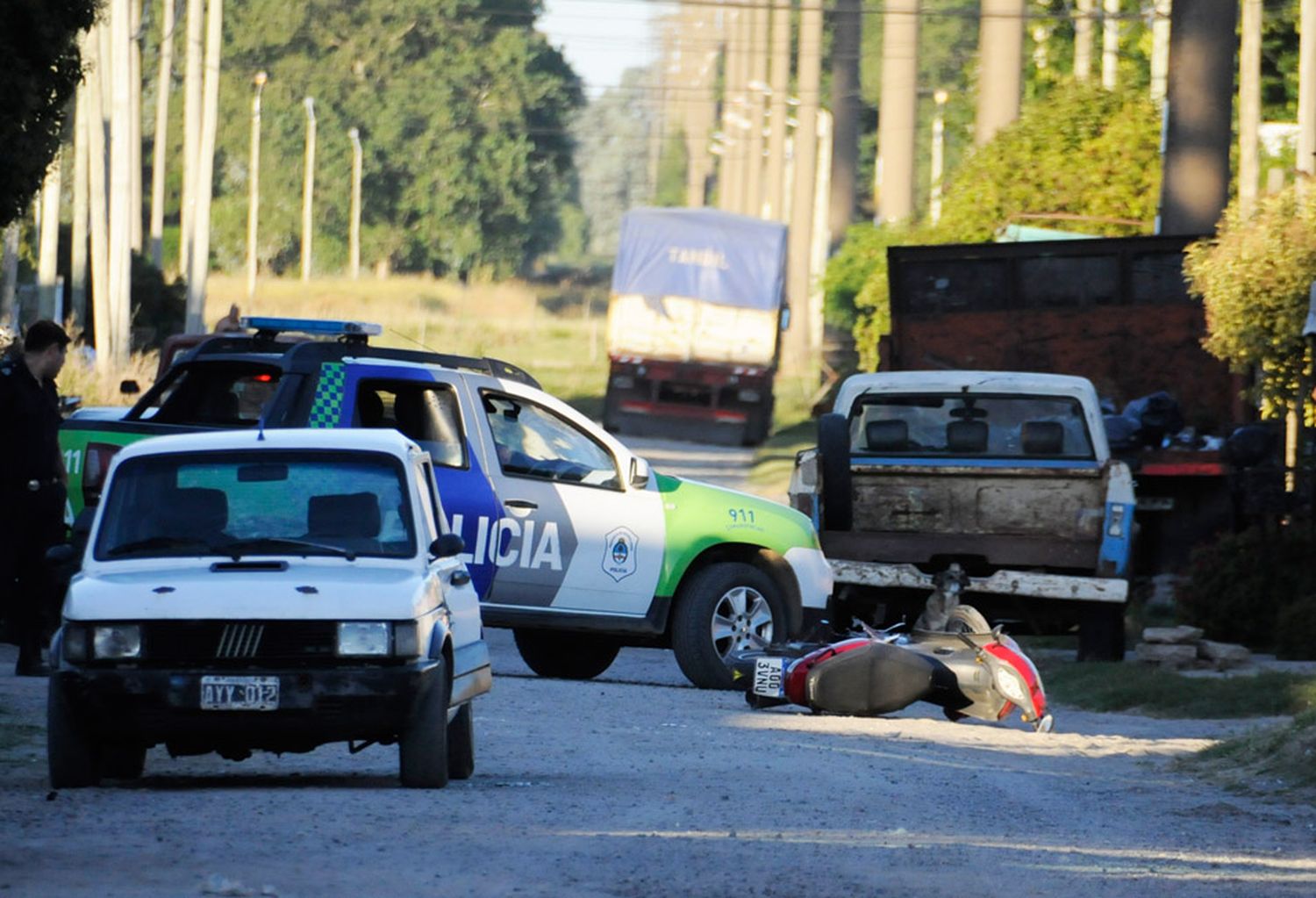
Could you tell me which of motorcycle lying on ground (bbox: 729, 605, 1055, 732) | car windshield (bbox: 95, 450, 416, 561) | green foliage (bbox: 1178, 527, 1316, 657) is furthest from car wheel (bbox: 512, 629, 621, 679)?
car windshield (bbox: 95, 450, 416, 561)

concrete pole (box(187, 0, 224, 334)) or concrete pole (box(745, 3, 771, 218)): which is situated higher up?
concrete pole (box(745, 3, 771, 218))

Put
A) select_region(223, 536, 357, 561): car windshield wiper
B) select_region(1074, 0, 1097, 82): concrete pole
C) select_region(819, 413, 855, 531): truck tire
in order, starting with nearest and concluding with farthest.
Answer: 1. select_region(223, 536, 357, 561): car windshield wiper
2. select_region(819, 413, 855, 531): truck tire
3. select_region(1074, 0, 1097, 82): concrete pole

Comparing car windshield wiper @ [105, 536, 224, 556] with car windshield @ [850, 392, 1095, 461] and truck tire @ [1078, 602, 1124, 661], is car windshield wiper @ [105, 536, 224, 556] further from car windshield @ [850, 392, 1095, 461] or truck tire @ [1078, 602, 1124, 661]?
truck tire @ [1078, 602, 1124, 661]

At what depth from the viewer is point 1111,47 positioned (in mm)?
52844

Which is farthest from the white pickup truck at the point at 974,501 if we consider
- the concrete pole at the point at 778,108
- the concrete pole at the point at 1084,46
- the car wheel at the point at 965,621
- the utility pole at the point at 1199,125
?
the concrete pole at the point at 778,108

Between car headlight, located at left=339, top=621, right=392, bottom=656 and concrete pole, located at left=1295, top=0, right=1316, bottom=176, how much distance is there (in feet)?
68.3

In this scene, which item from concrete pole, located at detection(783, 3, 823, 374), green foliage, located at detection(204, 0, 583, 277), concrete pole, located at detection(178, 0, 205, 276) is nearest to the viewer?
concrete pole, located at detection(178, 0, 205, 276)

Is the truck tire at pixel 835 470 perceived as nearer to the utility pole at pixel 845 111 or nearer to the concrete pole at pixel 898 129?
the concrete pole at pixel 898 129

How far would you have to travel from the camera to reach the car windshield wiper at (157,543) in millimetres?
10180

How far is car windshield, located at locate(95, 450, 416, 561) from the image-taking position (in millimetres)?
10234

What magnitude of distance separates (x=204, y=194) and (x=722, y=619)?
108ft

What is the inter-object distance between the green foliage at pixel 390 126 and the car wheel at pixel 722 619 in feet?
316

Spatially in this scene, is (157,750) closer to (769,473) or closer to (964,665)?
(964,665)

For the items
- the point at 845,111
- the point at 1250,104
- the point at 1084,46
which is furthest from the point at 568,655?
the point at 845,111
